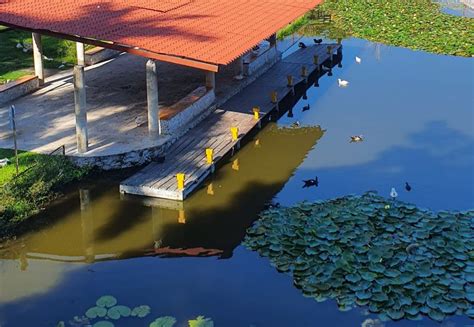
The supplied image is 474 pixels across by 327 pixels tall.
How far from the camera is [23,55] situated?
3050 centimetres

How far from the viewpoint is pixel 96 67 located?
94.8 ft

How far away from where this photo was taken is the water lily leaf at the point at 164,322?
45.3 ft

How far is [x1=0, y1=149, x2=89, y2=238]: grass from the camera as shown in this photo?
58.4 feet

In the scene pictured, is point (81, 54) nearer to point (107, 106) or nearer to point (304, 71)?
point (107, 106)

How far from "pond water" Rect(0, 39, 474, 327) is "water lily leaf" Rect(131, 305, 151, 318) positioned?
0.11 metres

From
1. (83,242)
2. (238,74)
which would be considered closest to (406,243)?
(83,242)

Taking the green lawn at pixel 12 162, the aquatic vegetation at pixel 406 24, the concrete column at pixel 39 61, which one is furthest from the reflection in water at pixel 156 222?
the aquatic vegetation at pixel 406 24

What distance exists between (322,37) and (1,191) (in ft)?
79.5

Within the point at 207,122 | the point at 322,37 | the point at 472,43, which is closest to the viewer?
the point at 207,122

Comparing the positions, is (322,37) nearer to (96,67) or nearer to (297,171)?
(96,67)

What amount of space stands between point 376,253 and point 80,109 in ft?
31.9

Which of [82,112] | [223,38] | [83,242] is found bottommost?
[83,242]

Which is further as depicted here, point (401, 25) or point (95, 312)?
point (401, 25)

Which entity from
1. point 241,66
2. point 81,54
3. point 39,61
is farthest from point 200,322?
point 81,54
